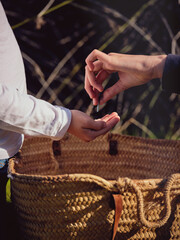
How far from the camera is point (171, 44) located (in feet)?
6.20

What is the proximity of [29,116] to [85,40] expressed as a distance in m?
1.08

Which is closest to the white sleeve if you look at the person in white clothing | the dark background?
the person in white clothing

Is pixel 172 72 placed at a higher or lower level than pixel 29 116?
higher

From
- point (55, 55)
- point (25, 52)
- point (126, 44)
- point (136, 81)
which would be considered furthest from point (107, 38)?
point (136, 81)

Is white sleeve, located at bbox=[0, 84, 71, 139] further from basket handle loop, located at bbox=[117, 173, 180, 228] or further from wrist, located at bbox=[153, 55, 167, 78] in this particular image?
wrist, located at bbox=[153, 55, 167, 78]

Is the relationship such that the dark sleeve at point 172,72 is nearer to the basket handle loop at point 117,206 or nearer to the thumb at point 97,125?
the thumb at point 97,125

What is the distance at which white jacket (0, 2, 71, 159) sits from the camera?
812 mm

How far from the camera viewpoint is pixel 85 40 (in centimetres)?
179

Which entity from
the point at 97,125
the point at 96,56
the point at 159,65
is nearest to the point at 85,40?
the point at 96,56

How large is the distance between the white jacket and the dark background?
0.75 metres

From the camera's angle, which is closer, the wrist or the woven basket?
the woven basket

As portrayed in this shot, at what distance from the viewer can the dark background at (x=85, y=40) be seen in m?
1.71

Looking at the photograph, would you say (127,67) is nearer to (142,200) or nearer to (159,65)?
(159,65)

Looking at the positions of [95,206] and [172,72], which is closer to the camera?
[95,206]
